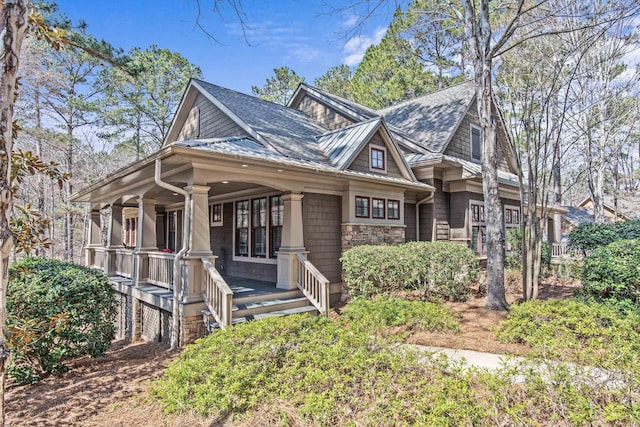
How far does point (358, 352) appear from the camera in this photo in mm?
3744

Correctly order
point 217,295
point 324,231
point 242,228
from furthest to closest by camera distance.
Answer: point 242,228, point 324,231, point 217,295

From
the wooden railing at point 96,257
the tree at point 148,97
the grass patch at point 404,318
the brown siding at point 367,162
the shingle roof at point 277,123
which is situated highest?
the tree at point 148,97

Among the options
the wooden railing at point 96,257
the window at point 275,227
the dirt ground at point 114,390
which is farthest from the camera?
the wooden railing at point 96,257

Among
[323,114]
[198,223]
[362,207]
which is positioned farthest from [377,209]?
[323,114]

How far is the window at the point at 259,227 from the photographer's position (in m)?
9.76

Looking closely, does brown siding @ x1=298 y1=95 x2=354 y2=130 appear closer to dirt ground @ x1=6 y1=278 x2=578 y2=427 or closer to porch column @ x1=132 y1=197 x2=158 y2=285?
porch column @ x1=132 y1=197 x2=158 y2=285

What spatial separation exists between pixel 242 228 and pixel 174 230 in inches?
178

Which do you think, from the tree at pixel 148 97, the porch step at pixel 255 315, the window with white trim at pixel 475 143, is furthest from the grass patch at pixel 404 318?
the tree at pixel 148 97

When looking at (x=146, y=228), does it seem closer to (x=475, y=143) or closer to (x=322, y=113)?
(x=322, y=113)

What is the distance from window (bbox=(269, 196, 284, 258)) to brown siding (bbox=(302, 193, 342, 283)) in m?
0.96

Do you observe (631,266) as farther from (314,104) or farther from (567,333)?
(314,104)

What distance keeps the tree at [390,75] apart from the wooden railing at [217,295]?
20.8 m

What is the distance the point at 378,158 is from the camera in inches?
409

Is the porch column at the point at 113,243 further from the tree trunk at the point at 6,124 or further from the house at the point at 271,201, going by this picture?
the tree trunk at the point at 6,124
